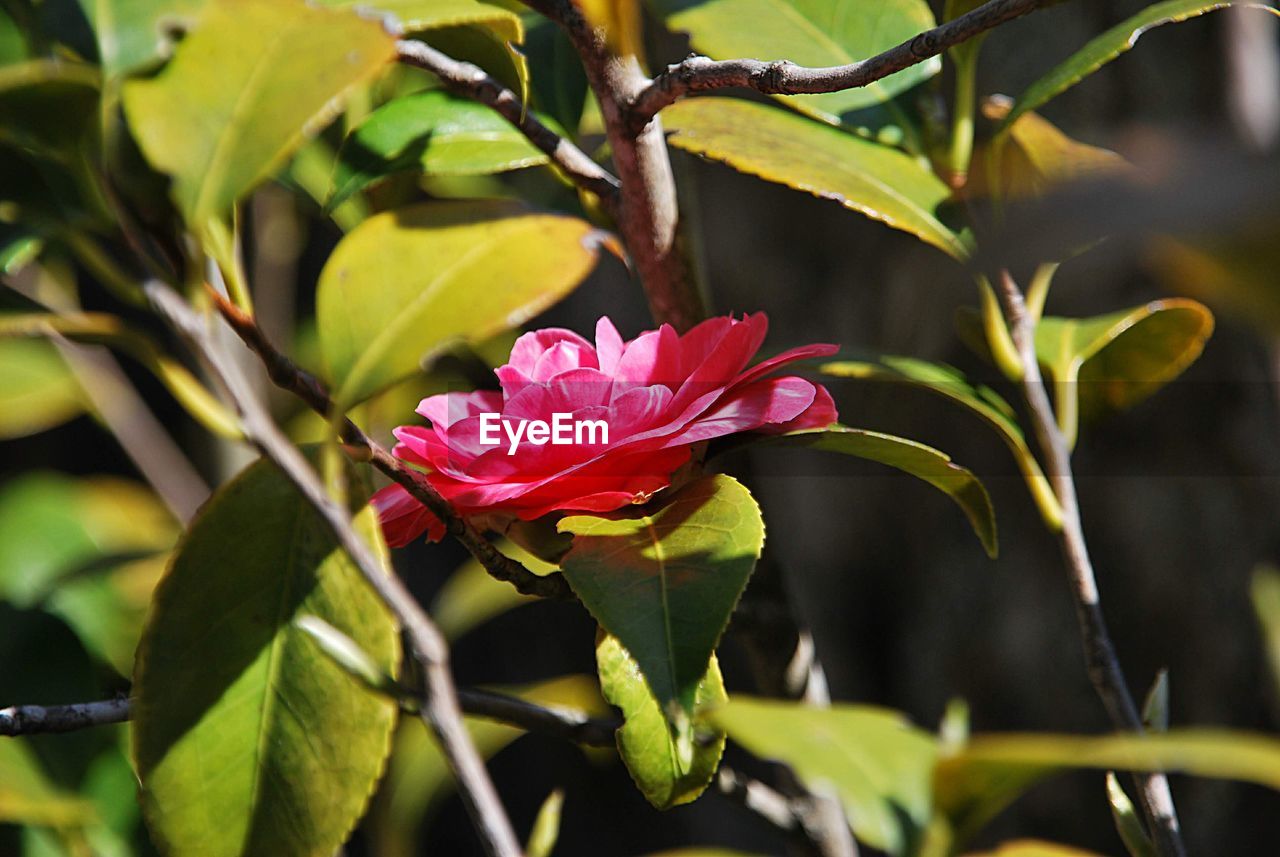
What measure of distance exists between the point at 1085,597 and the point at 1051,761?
0.83 ft

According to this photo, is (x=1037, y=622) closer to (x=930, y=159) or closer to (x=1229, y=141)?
(x=930, y=159)

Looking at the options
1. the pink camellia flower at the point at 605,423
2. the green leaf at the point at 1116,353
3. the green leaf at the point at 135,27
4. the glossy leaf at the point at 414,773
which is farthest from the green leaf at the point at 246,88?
the glossy leaf at the point at 414,773

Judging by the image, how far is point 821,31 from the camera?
58 centimetres

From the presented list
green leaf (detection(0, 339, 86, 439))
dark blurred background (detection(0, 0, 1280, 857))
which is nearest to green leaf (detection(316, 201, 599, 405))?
dark blurred background (detection(0, 0, 1280, 857))

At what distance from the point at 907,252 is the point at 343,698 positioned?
94 cm

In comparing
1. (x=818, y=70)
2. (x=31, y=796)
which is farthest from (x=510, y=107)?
(x=31, y=796)

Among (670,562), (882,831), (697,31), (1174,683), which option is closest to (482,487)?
(670,562)

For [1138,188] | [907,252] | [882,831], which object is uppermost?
[1138,188]

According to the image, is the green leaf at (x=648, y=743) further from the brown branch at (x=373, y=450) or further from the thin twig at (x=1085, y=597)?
the thin twig at (x=1085, y=597)

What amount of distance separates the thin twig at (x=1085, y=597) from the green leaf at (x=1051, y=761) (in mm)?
198

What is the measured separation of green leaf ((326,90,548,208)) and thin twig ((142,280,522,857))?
0.72 feet

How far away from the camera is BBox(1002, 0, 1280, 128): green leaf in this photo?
447 millimetres

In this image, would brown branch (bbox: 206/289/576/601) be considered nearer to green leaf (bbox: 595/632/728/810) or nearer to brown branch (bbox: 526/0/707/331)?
green leaf (bbox: 595/632/728/810)

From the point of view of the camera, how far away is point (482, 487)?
399 mm
